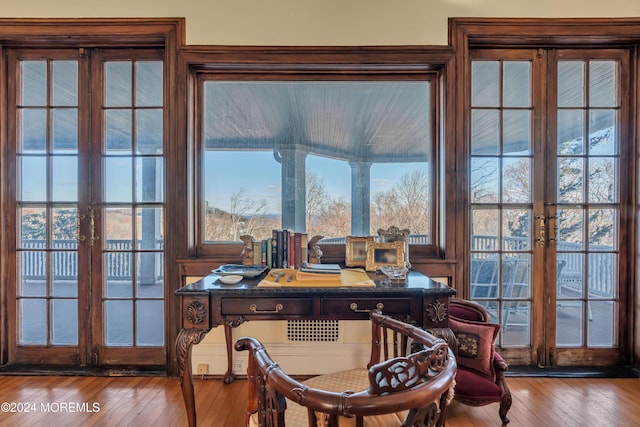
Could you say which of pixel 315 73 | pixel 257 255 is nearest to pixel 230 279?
pixel 257 255

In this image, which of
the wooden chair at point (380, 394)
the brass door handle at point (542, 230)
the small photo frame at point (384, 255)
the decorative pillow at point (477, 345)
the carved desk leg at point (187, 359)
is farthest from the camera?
the brass door handle at point (542, 230)

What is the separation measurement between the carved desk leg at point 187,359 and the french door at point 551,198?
77.7 inches

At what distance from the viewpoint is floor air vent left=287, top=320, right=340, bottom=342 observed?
88.5 inches

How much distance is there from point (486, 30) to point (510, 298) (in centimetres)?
199

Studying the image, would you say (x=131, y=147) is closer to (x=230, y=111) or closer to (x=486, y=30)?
(x=230, y=111)

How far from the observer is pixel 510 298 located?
2377 mm

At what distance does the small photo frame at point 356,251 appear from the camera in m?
2.07

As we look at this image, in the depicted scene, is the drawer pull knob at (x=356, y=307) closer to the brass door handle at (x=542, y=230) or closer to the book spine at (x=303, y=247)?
the book spine at (x=303, y=247)

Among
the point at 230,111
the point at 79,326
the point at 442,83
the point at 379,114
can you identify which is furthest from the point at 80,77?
the point at 442,83

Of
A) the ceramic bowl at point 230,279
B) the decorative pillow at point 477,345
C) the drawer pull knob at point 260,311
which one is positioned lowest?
the decorative pillow at point 477,345

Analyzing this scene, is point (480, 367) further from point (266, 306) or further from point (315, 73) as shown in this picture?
point (315, 73)

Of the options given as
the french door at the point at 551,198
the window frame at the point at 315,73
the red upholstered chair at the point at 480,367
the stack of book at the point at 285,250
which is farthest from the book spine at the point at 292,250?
the french door at the point at 551,198

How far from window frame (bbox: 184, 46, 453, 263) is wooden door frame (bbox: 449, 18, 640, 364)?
0.15 metres

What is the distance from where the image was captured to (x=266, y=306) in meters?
1.60
